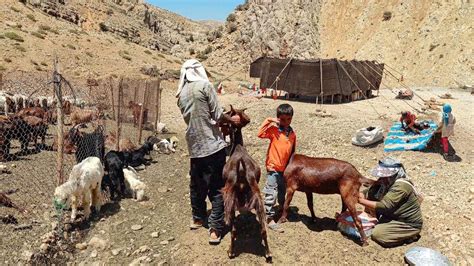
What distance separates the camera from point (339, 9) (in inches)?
1266

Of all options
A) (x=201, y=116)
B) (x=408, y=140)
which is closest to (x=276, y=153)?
(x=201, y=116)

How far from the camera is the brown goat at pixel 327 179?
4328 millimetres

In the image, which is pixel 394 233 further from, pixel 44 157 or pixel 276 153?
pixel 44 157

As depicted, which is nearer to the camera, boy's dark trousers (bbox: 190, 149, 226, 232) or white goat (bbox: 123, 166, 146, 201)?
boy's dark trousers (bbox: 190, 149, 226, 232)

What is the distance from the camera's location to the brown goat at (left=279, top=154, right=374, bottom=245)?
433 cm

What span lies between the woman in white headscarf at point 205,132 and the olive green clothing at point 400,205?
6.17ft

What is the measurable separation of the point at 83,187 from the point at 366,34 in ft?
93.9

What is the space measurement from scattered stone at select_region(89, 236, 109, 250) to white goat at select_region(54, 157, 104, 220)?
1.83 ft

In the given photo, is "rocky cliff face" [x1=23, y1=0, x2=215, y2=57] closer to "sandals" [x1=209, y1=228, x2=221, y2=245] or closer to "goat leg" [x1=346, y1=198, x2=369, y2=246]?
"sandals" [x1=209, y1=228, x2=221, y2=245]

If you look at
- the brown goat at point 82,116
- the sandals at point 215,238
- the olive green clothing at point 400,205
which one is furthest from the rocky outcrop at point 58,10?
the olive green clothing at point 400,205

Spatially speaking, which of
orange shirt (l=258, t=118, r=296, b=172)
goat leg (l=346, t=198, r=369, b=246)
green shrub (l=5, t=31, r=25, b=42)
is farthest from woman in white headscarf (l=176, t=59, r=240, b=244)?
green shrub (l=5, t=31, r=25, b=42)

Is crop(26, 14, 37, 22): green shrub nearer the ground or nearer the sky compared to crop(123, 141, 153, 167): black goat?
nearer the sky

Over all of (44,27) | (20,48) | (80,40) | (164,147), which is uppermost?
(44,27)

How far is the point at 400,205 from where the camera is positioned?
4.28 meters
